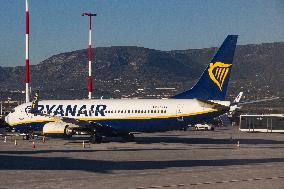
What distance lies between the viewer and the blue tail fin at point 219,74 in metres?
52.2

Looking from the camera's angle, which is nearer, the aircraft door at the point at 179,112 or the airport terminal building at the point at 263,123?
the aircraft door at the point at 179,112

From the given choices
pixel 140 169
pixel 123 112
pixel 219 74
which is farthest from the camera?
pixel 123 112

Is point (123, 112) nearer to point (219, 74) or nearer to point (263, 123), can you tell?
point (219, 74)

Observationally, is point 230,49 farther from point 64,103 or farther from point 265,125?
point 265,125

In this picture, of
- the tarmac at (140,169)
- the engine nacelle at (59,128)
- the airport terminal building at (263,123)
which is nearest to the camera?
the tarmac at (140,169)

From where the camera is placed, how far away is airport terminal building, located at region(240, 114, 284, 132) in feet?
270

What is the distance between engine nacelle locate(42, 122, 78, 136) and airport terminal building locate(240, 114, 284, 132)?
3894cm

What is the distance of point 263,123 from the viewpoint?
84250 millimetres

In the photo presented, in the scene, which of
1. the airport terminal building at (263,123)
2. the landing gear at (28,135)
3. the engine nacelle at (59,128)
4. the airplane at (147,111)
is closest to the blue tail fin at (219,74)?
the airplane at (147,111)

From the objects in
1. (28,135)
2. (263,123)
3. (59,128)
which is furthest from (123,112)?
(263,123)

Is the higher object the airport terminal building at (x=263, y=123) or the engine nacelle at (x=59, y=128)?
the engine nacelle at (x=59, y=128)

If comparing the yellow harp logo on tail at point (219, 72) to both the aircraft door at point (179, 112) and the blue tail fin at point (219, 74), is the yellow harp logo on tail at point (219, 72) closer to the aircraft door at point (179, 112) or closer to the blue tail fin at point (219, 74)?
the blue tail fin at point (219, 74)

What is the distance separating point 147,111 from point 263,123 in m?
36.4

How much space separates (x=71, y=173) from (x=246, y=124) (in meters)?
60.4
